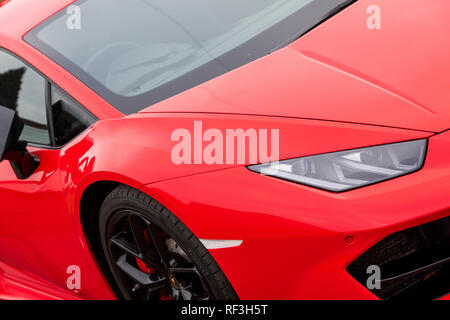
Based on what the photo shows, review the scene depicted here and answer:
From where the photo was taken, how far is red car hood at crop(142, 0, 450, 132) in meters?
1.84

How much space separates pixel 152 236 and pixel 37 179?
0.71 metres

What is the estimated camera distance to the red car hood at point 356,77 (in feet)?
6.05

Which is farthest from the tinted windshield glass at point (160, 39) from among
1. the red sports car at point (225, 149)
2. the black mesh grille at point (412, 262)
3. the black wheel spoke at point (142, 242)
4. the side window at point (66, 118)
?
the black mesh grille at point (412, 262)

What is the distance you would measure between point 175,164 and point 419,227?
81 centimetres

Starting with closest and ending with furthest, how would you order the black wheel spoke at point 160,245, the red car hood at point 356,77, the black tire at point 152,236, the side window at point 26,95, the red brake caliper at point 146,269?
the red car hood at point 356,77 < the black tire at point 152,236 < the black wheel spoke at point 160,245 < the red brake caliper at point 146,269 < the side window at point 26,95

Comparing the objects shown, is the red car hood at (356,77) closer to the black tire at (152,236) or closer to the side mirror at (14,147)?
the black tire at (152,236)

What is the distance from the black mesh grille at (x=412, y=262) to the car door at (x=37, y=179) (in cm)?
124

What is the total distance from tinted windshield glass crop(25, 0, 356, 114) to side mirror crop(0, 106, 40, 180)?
0.32 meters

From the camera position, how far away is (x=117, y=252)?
2402 mm

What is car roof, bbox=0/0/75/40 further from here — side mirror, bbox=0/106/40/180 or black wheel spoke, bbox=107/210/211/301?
black wheel spoke, bbox=107/210/211/301

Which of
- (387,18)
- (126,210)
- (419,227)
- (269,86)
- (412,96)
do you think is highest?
(387,18)

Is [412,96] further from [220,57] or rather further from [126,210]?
[126,210]

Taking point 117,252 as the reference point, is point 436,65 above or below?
above
